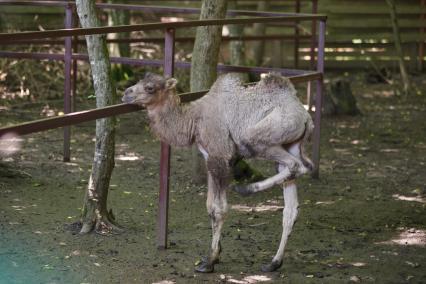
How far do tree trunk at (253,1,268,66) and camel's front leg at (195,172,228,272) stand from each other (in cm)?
939

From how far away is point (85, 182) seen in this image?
759 cm

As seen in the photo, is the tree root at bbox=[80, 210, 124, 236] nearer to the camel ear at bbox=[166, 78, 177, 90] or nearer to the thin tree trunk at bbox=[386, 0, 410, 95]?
the camel ear at bbox=[166, 78, 177, 90]

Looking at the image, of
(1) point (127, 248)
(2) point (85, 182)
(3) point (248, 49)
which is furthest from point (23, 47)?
(1) point (127, 248)

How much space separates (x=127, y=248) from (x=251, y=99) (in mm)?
1360

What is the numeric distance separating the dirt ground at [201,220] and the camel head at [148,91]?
1062 millimetres

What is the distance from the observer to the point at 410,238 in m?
6.17

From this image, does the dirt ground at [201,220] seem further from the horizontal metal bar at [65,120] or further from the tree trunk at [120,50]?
the tree trunk at [120,50]

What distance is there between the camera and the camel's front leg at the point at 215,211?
5242 mm

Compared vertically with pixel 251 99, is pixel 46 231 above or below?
below

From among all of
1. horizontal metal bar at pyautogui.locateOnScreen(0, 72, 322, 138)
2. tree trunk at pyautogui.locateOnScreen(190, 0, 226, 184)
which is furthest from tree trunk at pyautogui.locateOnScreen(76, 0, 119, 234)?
tree trunk at pyautogui.locateOnScreen(190, 0, 226, 184)

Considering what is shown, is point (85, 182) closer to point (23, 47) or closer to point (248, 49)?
point (23, 47)

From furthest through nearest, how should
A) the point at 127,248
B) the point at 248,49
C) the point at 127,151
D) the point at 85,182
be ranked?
1. the point at 248,49
2. the point at 127,151
3. the point at 85,182
4. the point at 127,248

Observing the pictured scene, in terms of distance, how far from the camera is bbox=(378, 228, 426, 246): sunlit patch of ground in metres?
6.04

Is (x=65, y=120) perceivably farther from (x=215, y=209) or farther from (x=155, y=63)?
(x=155, y=63)
